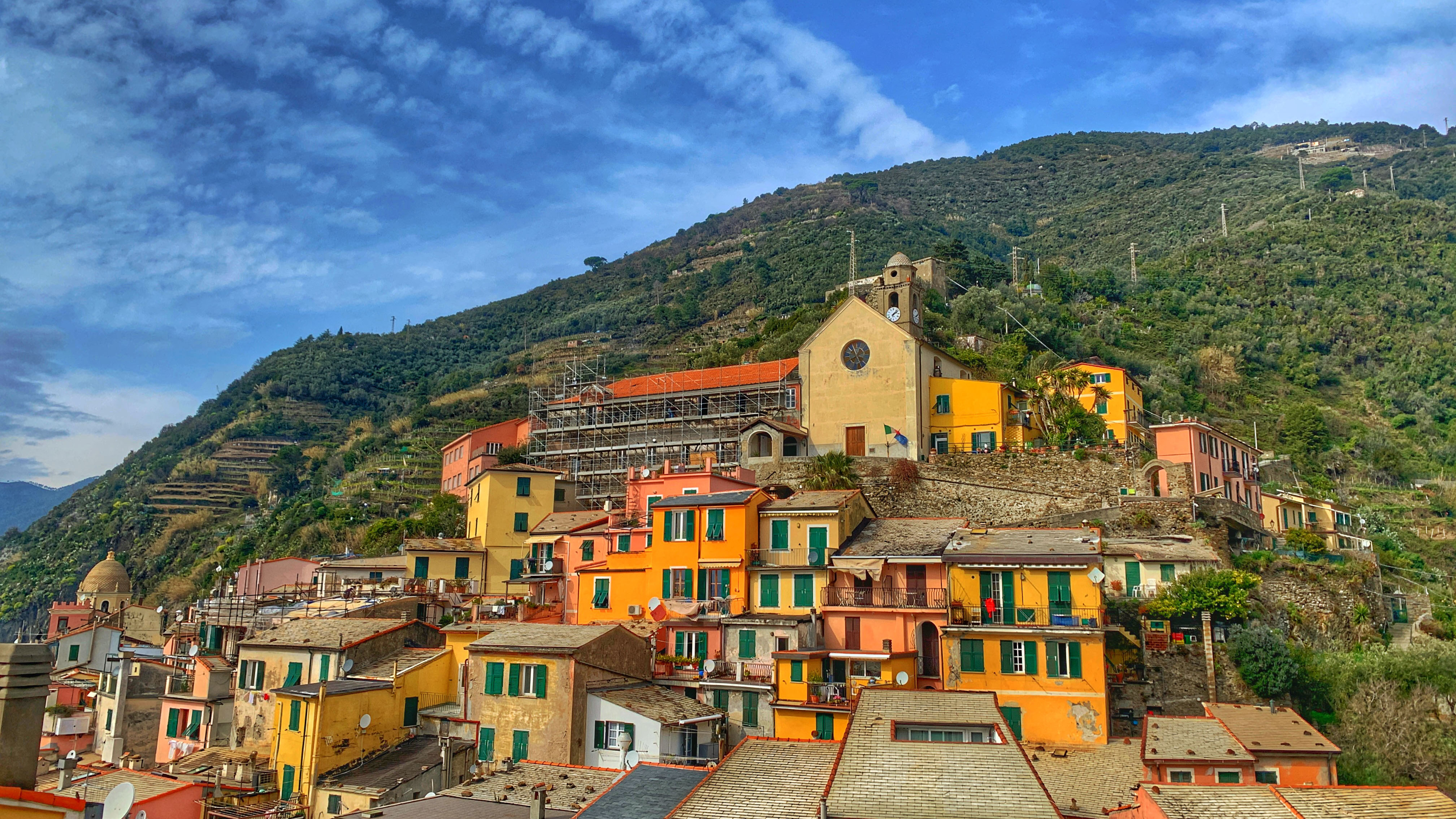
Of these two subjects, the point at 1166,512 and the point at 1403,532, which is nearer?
the point at 1166,512

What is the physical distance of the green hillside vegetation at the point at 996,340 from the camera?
221 feet

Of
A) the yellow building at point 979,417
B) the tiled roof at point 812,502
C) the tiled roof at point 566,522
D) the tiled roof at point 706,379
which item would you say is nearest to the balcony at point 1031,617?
the tiled roof at point 812,502

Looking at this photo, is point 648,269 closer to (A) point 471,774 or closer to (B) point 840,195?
(B) point 840,195

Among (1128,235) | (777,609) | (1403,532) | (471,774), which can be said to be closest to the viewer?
(471,774)

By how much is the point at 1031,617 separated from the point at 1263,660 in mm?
7812

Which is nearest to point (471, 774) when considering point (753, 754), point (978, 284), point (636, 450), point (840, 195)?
point (753, 754)

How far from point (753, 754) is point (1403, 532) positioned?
48.5 m

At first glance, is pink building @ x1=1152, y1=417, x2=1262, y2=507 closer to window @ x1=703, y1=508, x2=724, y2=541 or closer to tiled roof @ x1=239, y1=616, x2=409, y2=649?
window @ x1=703, y1=508, x2=724, y2=541

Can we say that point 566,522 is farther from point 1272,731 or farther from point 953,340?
point 1272,731

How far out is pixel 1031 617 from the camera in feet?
96.7

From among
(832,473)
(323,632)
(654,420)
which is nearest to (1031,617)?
(832,473)

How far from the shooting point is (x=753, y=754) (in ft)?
71.9

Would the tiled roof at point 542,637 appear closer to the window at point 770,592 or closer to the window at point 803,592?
the window at point 770,592

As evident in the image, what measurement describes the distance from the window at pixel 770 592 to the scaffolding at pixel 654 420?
18.7 meters
